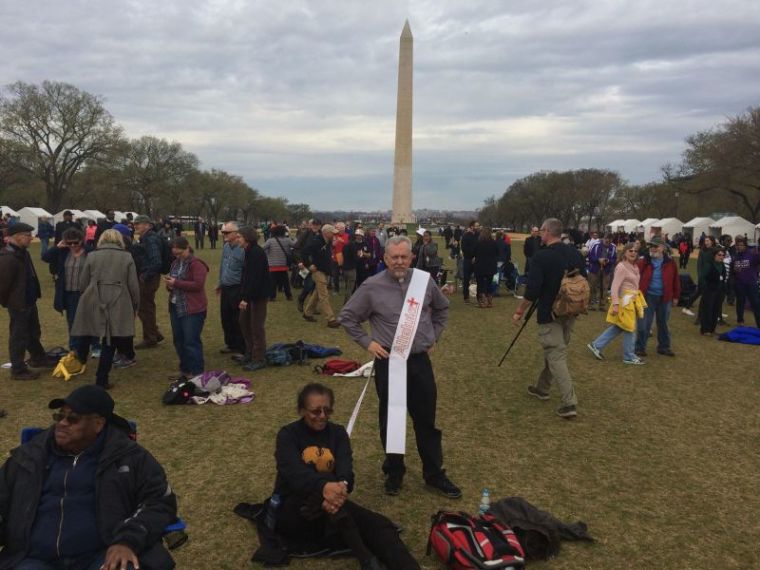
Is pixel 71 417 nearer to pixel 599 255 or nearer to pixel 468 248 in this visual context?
pixel 468 248

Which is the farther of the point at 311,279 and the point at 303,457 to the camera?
the point at 311,279

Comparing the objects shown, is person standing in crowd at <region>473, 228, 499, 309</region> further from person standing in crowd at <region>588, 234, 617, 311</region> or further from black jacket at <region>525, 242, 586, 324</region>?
black jacket at <region>525, 242, 586, 324</region>

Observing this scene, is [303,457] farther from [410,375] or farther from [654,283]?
[654,283]

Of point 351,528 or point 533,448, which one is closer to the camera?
point 351,528

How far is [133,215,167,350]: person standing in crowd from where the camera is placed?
7.70 m

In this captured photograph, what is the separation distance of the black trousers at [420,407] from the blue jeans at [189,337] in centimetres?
329

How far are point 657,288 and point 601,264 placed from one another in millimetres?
4451

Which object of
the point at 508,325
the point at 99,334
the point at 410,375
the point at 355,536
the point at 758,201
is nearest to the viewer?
the point at 355,536

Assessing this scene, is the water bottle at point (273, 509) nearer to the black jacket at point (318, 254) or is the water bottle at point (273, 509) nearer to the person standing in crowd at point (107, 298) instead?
the person standing in crowd at point (107, 298)

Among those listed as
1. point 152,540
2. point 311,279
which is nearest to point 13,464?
point 152,540

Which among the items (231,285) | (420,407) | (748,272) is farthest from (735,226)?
(420,407)

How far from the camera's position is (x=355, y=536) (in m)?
3.18

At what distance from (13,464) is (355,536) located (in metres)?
1.75

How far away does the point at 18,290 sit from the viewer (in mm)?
6523
